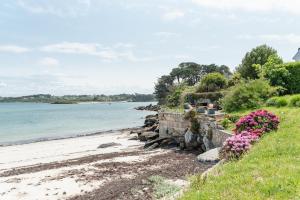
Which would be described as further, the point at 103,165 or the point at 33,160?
the point at 33,160

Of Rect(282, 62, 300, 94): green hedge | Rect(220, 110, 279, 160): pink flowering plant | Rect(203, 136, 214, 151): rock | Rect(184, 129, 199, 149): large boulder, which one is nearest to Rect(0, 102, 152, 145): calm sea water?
Rect(184, 129, 199, 149): large boulder

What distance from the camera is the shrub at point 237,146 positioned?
8.51 metres

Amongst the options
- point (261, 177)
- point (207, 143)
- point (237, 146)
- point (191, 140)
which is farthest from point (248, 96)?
point (261, 177)

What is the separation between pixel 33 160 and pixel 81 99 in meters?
174

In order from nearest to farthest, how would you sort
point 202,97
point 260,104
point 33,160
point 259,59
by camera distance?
point 260,104 < point 33,160 < point 202,97 < point 259,59

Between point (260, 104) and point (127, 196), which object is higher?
point (260, 104)

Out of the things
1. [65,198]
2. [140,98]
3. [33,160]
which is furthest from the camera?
[140,98]

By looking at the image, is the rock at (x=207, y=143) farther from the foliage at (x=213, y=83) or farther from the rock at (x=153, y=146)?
the foliage at (x=213, y=83)

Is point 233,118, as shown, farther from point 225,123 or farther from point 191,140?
point 191,140

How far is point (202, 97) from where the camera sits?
2516 centimetres

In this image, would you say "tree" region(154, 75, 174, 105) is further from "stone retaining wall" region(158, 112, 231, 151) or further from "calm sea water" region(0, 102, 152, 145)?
"stone retaining wall" region(158, 112, 231, 151)

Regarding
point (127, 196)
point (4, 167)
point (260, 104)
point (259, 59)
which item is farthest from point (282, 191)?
point (259, 59)

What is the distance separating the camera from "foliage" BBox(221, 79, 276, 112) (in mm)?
16469

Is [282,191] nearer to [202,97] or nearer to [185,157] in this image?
[185,157]
